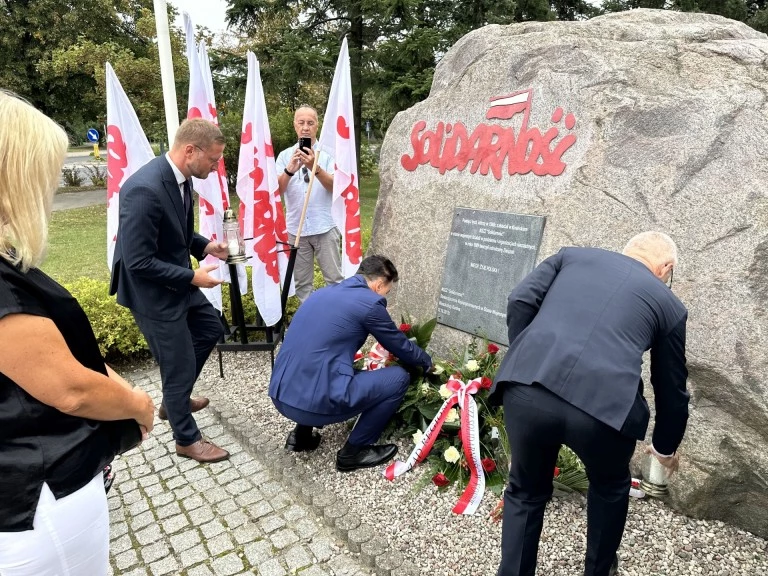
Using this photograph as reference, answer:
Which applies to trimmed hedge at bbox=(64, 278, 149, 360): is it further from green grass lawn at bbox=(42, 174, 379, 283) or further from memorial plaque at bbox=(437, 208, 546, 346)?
memorial plaque at bbox=(437, 208, 546, 346)

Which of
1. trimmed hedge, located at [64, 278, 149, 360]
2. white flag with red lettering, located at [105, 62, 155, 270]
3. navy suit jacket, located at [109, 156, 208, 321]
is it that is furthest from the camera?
trimmed hedge, located at [64, 278, 149, 360]

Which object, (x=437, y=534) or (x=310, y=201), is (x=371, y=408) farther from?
(x=310, y=201)

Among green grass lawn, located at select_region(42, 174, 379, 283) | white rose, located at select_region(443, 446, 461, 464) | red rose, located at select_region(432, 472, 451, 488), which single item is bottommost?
green grass lawn, located at select_region(42, 174, 379, 283)

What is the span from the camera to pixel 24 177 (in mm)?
1229

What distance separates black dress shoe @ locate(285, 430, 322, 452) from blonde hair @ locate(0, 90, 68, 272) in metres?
2.39

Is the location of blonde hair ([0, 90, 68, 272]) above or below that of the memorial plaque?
above

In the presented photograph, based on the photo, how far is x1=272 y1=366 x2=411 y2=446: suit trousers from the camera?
10.3 ft

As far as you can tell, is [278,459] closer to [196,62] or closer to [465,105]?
[465,105]

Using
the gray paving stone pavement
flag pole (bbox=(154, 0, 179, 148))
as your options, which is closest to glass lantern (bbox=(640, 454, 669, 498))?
the gray paving stone pavement

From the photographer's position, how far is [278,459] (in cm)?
341

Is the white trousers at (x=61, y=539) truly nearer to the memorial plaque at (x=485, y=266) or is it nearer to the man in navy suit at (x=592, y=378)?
the man in navy suit at (x=592, y=378)

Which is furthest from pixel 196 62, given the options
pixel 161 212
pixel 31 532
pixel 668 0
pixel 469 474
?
pixel 668 0

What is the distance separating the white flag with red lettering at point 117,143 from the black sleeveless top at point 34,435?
146 inches

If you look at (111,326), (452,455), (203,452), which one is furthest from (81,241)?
(452,455)
